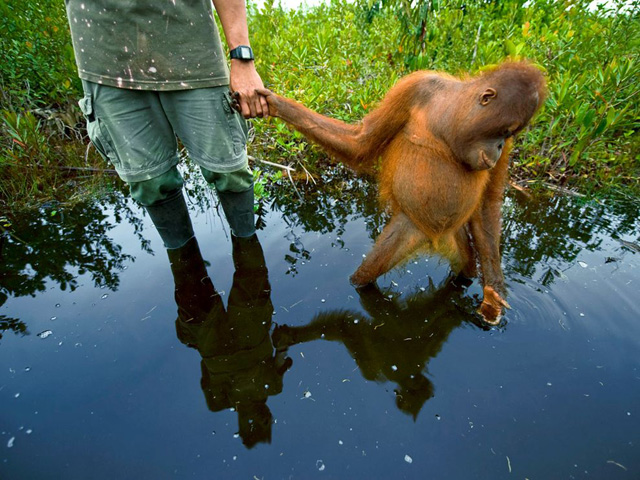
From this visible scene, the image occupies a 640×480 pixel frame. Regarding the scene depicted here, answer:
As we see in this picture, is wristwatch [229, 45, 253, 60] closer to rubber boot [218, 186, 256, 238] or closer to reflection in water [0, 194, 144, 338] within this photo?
rubber boot [218, 186, 256, 238]

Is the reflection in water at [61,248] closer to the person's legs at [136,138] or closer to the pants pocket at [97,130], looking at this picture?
the person's legs at [136,138]

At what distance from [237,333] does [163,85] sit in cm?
138

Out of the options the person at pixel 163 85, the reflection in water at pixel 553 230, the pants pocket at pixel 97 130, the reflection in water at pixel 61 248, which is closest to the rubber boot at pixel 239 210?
the person at pixel 163 85

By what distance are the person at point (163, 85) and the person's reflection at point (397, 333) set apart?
1075 mm

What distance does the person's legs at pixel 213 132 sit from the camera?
1799 mm

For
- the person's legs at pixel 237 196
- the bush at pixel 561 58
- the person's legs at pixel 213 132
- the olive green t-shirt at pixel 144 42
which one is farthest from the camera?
the bush at pixel 561 58

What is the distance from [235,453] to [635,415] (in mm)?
1784

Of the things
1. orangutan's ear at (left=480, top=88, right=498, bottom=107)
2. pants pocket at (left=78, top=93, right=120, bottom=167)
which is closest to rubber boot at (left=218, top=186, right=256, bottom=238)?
pants pocket at (left=78, top=93, right=120, bottom=167)

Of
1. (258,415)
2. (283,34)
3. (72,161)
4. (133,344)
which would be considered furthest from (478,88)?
(72,161)

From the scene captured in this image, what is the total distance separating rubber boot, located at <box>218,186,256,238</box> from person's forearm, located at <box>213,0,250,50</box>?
891 mm

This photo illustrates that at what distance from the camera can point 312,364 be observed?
174 cm

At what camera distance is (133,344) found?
1.87m

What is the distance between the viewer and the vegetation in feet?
9.87

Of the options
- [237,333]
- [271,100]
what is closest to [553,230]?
[271,100]
